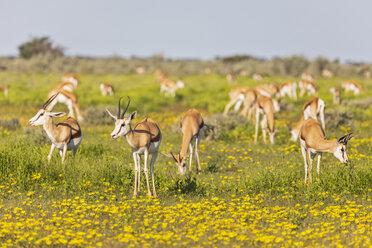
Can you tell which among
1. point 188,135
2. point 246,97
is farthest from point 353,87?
point 188,135

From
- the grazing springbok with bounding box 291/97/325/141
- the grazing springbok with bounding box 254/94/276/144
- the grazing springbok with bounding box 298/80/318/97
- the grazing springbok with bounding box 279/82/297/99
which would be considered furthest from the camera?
the grazing springbok with bounding box 298/80/318/97

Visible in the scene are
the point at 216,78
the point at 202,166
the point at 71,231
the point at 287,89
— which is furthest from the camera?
the point at 216,78

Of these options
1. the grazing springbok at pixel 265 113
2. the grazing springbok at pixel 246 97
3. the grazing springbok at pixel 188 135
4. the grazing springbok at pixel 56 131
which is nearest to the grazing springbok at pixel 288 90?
the grazing springbok at pixel 246 97

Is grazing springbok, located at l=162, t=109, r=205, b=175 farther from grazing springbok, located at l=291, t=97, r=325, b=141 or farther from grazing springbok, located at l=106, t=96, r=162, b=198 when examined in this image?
grazing springbok, located at l=291, t=97, r=325, b=141

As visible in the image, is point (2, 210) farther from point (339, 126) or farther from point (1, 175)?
point (339, 126)

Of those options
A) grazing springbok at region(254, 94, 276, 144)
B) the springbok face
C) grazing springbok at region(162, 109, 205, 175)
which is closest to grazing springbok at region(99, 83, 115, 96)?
grazing springbok at region(254, 94, 276, 144)

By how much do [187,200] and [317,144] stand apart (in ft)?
9.90

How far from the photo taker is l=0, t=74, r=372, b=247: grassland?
6.59 meters

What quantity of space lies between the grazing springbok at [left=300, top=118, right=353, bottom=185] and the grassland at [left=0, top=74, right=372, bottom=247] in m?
0.45

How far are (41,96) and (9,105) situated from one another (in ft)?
5.77

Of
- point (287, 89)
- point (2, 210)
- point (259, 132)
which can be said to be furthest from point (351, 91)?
point (2, 210)

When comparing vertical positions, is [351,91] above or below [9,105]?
above

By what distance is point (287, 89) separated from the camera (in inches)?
1231

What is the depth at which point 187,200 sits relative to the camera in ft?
28.7
